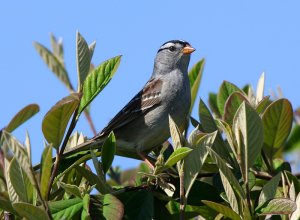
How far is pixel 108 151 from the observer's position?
2426 millimetres

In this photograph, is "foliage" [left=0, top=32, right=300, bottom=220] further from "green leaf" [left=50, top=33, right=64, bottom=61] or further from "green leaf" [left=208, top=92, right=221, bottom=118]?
"green leaf" [left=50, top=33, right=64, bottom=61]

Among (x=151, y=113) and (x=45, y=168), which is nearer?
(x=45, y=168)

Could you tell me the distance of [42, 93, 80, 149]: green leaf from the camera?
210cm

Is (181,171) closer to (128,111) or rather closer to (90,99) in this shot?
(90,99)

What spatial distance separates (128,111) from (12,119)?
2.49 metres

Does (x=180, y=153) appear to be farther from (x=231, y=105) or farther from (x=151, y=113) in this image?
(x=151, y=113)

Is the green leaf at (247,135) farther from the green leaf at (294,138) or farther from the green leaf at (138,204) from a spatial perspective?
the green leaf at (294,138)

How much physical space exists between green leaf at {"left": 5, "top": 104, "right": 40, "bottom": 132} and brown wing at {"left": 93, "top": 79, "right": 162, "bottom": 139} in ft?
7.40

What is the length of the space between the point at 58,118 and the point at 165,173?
21.2 inches

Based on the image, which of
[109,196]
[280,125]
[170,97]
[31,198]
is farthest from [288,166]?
[170,97]

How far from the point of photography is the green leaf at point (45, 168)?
1.96 metres

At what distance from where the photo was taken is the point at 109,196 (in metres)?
2.15

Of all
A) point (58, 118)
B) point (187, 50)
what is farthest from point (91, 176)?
point (187, 50)

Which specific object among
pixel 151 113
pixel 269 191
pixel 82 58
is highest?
pixel 82 58
